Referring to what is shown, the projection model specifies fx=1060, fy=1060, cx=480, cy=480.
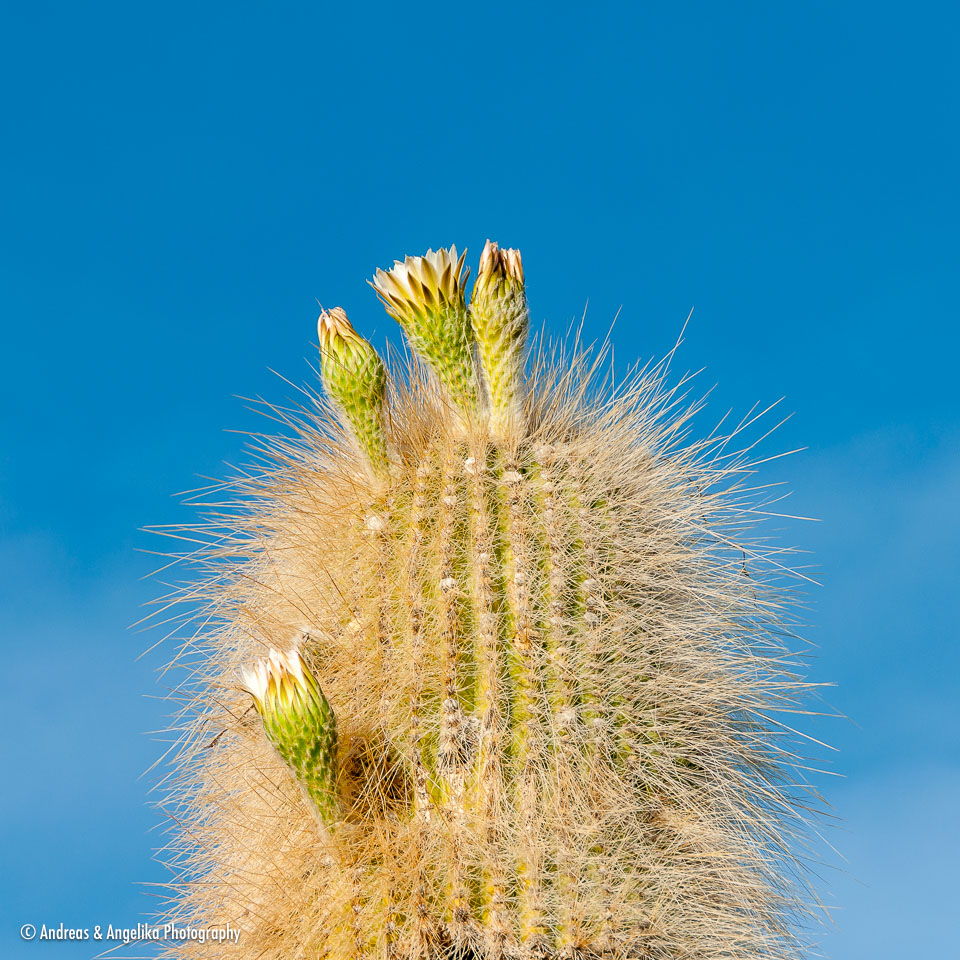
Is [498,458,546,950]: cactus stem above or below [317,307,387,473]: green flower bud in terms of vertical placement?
below

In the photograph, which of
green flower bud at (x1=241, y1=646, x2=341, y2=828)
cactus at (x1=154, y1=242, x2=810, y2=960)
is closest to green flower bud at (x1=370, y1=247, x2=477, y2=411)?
cactus at (x1=154, y1=242, x2=810, y2=960)

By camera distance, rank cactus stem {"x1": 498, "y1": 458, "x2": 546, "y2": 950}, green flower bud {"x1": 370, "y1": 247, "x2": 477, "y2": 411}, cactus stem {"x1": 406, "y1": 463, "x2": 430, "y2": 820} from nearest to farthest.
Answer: cactus stem {"x1": 498, "y1": 458, "x2": 546, "y2": 950}, cactus stem {"x1": 406, "y1": 463, "x2": 430, "y2": 820}, green flower bud {"x1": 370, "y1": 247, "x2": 477, "y2": 411}

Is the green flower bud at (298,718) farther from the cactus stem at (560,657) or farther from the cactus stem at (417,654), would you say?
the cactus stem at (560,657)

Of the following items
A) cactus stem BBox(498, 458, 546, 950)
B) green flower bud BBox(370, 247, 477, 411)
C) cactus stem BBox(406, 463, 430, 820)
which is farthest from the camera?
green flower bud BBox(370, 247, 477, 411)

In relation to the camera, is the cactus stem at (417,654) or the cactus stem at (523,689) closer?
the cactus stem at (523,689)

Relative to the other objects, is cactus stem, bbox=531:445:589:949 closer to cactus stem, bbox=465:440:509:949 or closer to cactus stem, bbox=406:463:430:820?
cactus stem, bbox=465:440:509:949

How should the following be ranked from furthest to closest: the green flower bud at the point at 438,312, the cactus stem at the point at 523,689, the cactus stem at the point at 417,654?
1. the green flower bud at the point at 438,312
2. the cactus stem at the point at 417,654
3. the cactus stem at the point at 523,689

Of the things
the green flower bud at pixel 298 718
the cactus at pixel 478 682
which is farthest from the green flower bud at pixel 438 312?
the green flower bud at pixel 298 718
